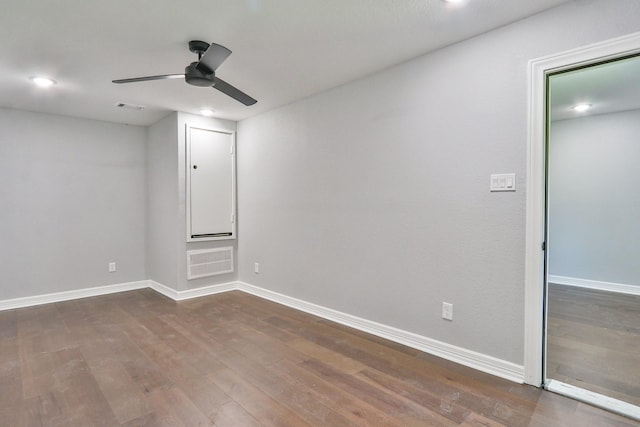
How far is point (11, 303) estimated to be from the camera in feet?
13.3

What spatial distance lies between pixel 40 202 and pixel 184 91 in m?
2.50

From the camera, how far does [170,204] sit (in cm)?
450

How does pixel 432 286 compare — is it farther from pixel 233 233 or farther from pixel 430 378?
pixel 233 233

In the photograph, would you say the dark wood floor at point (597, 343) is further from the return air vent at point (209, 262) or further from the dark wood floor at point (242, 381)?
the return air vent at point (209, 262)

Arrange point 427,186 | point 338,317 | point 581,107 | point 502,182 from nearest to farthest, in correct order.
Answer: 1. point 502,182
2. point 427,186
3. point 338,317
4. point 581,107

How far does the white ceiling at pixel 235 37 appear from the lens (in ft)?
6.69

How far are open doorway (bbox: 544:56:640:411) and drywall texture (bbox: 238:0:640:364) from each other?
99cm

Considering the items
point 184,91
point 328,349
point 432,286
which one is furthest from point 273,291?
point 184,91

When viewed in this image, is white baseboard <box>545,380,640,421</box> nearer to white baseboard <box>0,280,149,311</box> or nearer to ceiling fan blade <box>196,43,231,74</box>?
ceiling fan blade <box>196,43,231,74</box>

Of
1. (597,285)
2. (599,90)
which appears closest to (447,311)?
(599,90)

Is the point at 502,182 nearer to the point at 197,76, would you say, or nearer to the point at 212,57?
the point at 212,57

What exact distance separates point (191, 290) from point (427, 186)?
3.29m

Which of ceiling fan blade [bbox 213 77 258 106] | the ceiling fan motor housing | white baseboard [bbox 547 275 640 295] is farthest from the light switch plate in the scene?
white baseboard [bbox 547 275 640 295]

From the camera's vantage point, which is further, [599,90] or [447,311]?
[599,90]
